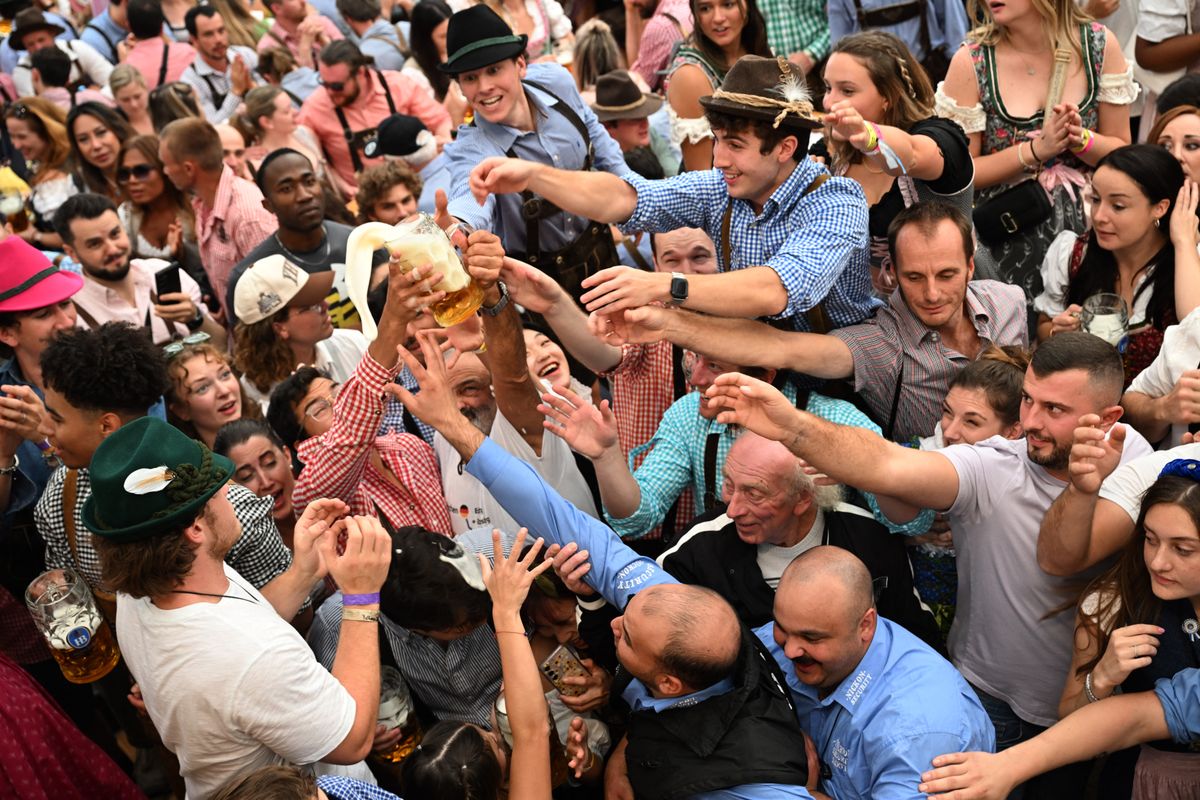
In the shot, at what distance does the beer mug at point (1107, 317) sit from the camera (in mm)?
3465

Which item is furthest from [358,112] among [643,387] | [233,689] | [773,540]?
[233,689]

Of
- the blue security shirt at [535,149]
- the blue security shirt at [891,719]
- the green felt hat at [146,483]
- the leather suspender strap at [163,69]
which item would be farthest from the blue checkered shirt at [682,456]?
the leather suspender strap at [163,69]

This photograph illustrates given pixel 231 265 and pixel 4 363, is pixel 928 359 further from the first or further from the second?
pixel 231 265

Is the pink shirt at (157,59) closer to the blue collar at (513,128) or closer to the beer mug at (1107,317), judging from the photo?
the blue collar at (513,128)

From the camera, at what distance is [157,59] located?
7.68 m

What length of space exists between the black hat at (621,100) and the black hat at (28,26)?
5187 millimetres

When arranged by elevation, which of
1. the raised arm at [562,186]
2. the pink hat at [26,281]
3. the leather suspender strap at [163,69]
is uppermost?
the raised arm at [562,186]

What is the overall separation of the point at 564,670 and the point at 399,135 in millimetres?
3686

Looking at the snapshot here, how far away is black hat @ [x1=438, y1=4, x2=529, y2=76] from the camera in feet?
13.3

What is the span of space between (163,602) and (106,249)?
9.27ft

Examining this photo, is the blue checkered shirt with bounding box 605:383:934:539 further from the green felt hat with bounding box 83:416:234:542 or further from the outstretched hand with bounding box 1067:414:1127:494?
the green felt hat with bounding box 83:416:234:542

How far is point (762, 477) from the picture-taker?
116 inches

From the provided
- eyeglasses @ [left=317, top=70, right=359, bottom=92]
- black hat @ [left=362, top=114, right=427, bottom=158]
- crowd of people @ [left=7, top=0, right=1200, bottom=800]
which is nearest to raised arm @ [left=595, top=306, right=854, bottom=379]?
crowd of people @ [left=7, top=0, right=1200, bottom=800]

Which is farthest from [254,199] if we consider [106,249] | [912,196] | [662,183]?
[912,196]
